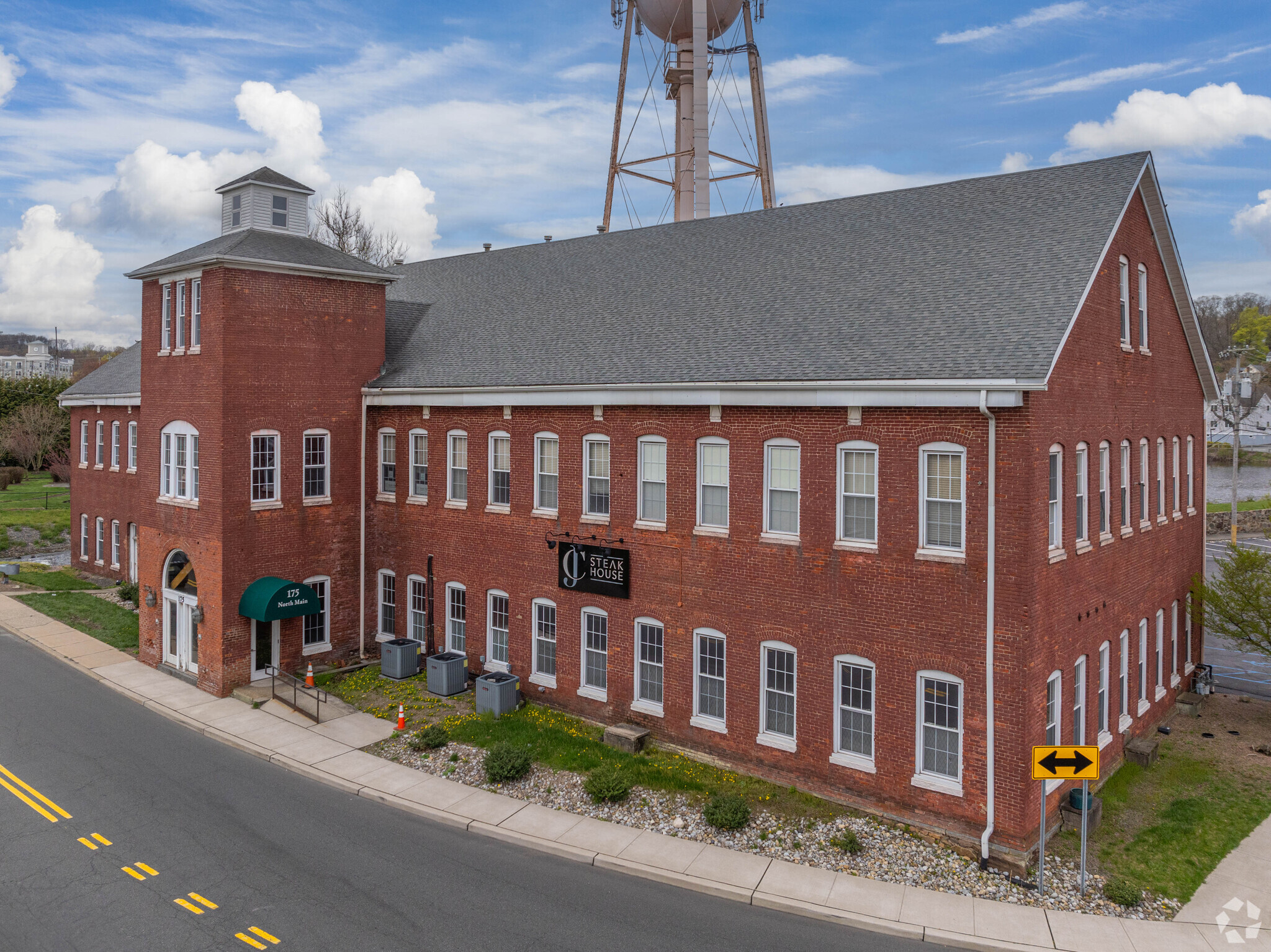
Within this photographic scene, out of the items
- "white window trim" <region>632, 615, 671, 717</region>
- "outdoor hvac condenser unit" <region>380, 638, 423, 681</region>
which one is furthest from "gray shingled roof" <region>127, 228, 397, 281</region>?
"white window trim" <region>632, 615, 671, 717</region>

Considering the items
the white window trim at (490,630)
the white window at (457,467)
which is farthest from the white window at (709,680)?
the white window at (457,467)

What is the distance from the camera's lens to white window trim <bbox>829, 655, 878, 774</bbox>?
16297 millimetres

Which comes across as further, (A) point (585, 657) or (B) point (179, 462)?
(B) point (179, 462)

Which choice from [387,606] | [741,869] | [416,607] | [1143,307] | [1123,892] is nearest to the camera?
[1123,892]

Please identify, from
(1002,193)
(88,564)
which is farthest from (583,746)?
(88,564)

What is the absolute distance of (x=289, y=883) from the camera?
46.4ft

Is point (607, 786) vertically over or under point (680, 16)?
under

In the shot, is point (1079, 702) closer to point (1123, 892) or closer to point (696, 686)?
point (1123, 892)

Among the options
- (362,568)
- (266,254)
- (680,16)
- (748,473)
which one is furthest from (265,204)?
(748,473)

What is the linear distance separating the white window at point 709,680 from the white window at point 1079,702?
7117 millimetres

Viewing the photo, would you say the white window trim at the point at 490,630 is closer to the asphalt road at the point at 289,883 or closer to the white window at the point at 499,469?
the white window at the point at 499,469

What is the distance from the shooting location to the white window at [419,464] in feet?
83.4

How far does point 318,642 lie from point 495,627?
20.0 ft

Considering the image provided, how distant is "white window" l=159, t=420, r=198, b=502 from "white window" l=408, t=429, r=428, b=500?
6.00m
